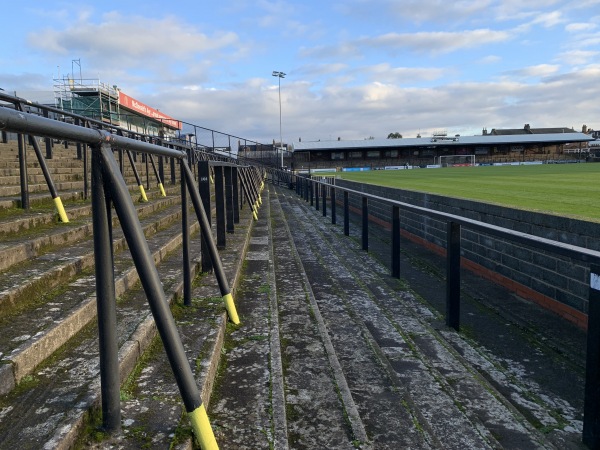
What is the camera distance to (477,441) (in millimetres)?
2154

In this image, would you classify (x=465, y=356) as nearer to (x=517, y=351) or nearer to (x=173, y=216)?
(x=517, y=351)

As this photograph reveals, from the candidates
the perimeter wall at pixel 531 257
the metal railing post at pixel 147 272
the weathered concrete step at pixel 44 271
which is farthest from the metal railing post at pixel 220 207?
the metal railing post at pixel 147 272

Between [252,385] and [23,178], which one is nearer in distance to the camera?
[252,385]

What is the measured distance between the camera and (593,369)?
212 centimetres

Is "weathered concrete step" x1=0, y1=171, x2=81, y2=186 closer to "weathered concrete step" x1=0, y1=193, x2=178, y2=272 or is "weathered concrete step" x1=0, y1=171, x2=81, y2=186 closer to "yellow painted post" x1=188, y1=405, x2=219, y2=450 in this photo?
"weathered concrete step" x1=0, y1=193, x2=178, y2=272

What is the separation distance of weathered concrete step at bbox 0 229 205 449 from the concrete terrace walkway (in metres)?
0.51

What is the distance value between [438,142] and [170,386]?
6086 centimetres

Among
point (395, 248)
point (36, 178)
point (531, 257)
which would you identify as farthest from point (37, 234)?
point (531, 257)

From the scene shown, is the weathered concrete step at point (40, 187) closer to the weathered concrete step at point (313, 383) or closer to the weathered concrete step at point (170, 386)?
the weathered concrete step at point (170, 386)

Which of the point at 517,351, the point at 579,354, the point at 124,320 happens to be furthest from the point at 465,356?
the point at 124,320

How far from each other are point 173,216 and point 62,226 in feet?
7.12

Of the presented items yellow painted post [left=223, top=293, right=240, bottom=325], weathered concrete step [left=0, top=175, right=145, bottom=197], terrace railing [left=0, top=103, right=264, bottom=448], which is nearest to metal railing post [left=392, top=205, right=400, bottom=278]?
yellow painted post [left=223, top=293, right=240, bottom=325]

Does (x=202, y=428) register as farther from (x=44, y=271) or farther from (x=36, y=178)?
(x=36, y=178)

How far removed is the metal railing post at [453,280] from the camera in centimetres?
379
